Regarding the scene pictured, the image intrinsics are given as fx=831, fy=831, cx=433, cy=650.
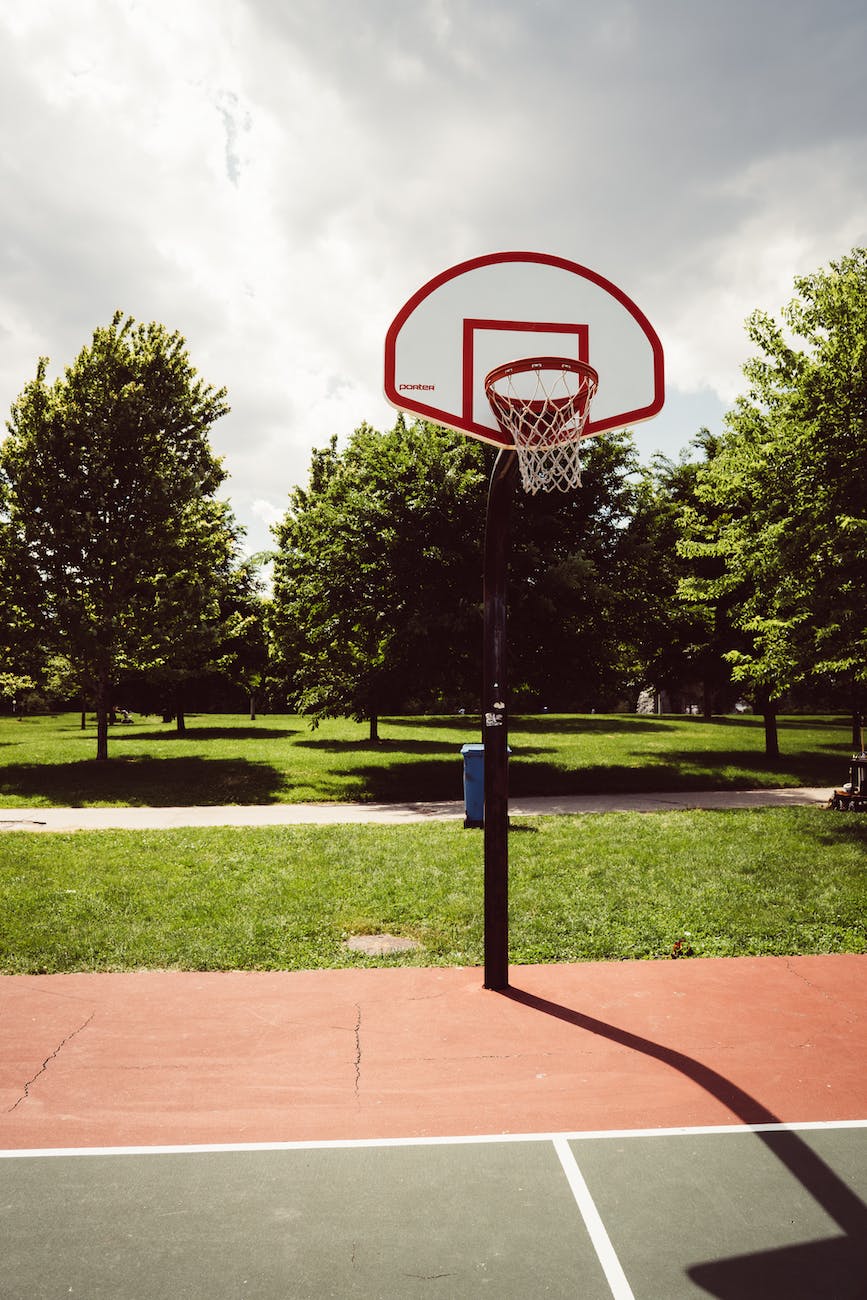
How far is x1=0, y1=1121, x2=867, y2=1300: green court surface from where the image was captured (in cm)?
371

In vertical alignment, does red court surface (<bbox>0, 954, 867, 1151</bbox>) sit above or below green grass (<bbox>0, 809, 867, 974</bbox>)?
below

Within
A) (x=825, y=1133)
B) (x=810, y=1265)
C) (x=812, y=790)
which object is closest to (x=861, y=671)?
(x=812, y=790)

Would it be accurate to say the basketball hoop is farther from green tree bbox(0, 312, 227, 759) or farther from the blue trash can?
green tree bbox(0, 312, 227, 759)

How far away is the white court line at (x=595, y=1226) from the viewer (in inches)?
145

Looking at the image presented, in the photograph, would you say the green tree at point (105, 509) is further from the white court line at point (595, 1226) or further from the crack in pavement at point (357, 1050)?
the white court line at point (595, 1226)

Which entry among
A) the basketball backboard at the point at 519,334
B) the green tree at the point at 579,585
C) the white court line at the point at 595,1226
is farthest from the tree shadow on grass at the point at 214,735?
the white court line at the point at 595,1226

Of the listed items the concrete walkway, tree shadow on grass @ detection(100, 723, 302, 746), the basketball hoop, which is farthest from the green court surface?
tree shadow on grass @ detection(100, 723, 302, 746)

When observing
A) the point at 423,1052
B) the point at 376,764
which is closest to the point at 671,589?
the point at 376,764

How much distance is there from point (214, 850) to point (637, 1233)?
29.3ft

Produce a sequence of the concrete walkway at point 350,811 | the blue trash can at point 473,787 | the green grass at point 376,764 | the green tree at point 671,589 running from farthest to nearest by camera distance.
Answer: the green tree at point 671,589, the green grass at point 376,764, the concrete walkway at point 350,811, the blue trash can at point 473,787

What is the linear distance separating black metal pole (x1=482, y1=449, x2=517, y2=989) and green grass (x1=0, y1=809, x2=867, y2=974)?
91cm

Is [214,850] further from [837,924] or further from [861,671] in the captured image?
[861,671]

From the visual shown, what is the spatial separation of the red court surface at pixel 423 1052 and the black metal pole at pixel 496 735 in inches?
18.0

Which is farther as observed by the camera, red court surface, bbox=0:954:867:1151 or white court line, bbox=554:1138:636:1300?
red court surface, bbox=0:954:867:1151
